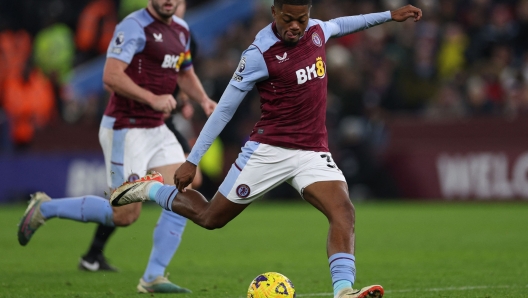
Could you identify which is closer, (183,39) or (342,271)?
(342,271)

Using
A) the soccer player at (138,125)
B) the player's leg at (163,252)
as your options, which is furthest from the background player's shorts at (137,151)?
the player's leg at (163,252)

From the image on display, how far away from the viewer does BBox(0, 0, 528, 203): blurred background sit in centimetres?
1792

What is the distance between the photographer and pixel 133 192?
7.39 m

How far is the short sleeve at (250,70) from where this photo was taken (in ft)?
21.6

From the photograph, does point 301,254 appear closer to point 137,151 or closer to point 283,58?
point 137,151

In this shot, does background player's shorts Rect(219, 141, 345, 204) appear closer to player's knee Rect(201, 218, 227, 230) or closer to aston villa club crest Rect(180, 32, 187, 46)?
player's knee Rect(201, 218, 227, 230)

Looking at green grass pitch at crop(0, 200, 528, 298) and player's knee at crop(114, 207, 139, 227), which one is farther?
player's knee at crop(114, 207, 139, 227)

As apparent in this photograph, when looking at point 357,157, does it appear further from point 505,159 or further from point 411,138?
point 505,159

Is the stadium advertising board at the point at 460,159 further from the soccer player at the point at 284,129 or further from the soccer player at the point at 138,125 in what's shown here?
the soccer player at the point at 284,129

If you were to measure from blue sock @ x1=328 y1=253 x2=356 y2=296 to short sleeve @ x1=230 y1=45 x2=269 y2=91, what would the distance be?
136 centimetres

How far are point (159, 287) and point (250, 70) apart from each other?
2.37 m

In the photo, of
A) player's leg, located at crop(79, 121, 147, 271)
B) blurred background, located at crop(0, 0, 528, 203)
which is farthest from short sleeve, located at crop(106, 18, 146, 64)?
blurred background, located at crop(0, 0, 528, 203)

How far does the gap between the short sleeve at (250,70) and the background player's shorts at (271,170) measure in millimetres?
470

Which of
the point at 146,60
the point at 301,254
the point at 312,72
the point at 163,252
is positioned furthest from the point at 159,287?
the point at 301,254
